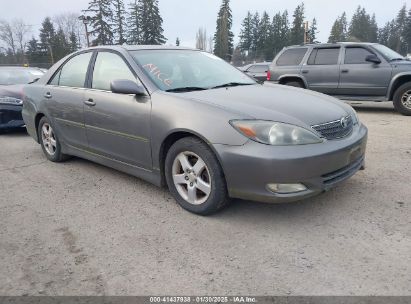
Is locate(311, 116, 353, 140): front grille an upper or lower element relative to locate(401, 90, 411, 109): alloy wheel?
upper

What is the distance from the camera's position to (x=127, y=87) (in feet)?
11.3

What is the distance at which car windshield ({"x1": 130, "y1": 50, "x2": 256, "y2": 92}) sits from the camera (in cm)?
364

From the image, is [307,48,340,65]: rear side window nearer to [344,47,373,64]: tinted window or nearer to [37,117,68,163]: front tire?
[344,47,373,64]: tinted window

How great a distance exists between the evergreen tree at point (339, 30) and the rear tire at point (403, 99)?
77700 mm

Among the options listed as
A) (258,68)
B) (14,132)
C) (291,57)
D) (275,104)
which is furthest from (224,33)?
(275,104)

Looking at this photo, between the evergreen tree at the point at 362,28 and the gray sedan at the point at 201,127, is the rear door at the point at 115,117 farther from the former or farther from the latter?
the evergreen tree at the point at 362,28

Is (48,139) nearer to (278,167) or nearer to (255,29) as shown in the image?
(278,167)

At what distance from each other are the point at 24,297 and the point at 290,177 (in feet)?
6.56

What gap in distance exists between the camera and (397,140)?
5.77 meters

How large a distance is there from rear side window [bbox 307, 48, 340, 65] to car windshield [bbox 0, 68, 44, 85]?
6.86 m

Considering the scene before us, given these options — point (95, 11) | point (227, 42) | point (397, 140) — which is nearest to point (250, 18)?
point (227, 42)

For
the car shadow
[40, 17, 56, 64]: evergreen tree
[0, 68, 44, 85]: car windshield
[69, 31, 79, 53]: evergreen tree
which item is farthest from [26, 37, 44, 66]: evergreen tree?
the car shadow

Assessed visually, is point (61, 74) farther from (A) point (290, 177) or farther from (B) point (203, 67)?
(A) point (290, 177)

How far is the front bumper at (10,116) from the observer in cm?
712
